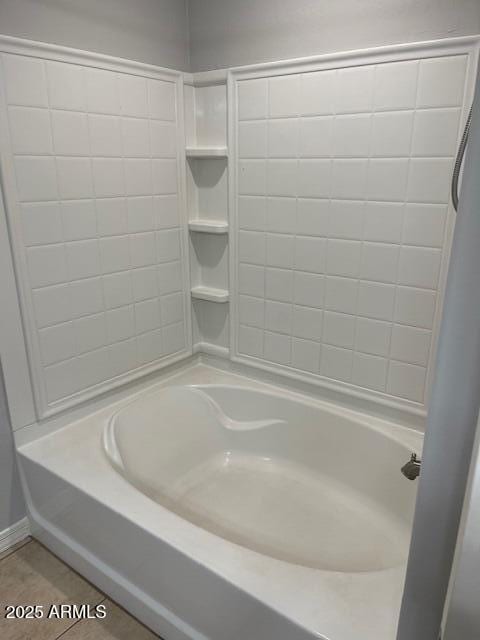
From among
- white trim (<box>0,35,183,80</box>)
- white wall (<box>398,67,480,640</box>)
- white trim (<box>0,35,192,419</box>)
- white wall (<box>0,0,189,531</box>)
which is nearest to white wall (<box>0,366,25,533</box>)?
white wall (<box>0,0,189,531</box>)

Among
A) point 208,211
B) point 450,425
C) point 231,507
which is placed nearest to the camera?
point 450,425

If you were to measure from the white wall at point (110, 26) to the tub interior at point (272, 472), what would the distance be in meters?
1.42

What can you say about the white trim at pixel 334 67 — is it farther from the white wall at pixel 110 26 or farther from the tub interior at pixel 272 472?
the white wall at pixel 110 26

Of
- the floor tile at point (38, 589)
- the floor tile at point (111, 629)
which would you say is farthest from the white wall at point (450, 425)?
the floor tile at point (38, 589)

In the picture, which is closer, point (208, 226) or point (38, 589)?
point (38, 589)

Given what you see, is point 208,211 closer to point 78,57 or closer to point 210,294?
point 210,294

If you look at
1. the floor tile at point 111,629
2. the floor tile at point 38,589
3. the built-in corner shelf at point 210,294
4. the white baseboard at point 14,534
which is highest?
the built-in corner shelf at point 210,294

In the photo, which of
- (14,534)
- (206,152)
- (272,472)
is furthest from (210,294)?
(14,534)

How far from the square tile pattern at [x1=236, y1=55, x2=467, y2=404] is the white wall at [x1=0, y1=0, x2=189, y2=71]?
0.37 metres

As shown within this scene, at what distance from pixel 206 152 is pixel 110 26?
23.1 inches

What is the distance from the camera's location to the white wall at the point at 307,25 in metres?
1.45

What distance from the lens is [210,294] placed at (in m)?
2.22

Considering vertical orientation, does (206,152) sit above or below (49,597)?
above

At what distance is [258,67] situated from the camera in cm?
183
